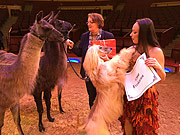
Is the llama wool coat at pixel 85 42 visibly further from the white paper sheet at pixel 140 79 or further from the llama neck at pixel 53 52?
the white paper sheet at pixel 140 79

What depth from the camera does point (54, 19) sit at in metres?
1.72

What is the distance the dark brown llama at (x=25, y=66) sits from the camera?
4.45 feet

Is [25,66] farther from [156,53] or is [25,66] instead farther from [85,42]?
[156,53]

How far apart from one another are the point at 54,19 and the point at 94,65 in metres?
0.95

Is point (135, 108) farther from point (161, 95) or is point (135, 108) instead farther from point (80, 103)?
point (161, 95)

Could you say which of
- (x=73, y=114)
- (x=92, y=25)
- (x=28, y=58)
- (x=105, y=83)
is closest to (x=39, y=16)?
(x=28, y=58)

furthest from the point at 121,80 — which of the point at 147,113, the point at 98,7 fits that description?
the point at 98,7

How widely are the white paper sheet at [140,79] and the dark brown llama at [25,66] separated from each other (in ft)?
2.85

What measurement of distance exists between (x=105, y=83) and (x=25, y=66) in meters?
0.79

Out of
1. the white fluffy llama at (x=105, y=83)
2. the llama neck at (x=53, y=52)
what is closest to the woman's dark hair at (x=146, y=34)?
the white fluffy llama at (x=105, y=83)

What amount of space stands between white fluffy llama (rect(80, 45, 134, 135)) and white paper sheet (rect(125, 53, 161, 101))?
0.07 meters

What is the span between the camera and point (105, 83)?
112 centimetres

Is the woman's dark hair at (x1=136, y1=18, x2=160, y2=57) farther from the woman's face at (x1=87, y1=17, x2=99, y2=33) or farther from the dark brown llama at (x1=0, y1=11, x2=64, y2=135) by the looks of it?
the dark brown llama at (x1=0, y1=11, x2=64, y2=135)

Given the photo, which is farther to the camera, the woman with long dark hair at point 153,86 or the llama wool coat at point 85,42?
the llama wool coat at point 85,42
